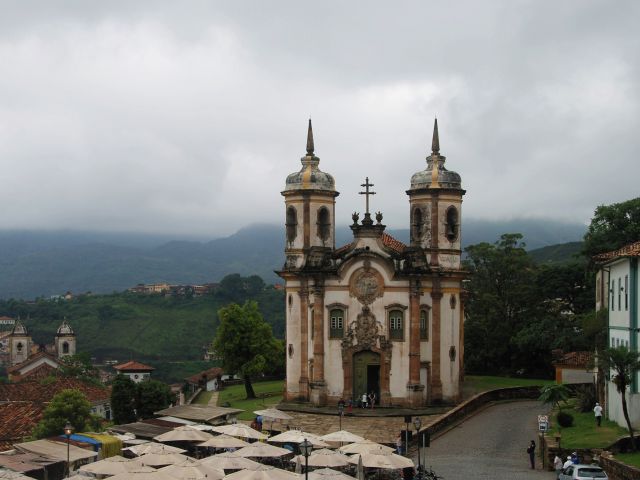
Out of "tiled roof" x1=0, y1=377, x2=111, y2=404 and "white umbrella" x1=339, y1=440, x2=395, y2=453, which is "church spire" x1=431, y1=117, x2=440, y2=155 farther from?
"tiled roof" x1=0, y1=377, x2=111, y2=404

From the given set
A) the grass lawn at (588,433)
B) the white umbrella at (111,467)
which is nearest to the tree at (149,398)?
the grass lawn at (588,433)

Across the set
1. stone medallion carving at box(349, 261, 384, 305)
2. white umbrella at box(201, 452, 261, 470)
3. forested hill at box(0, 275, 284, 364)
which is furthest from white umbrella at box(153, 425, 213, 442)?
forested hill at box(0, 275, 284, 364)

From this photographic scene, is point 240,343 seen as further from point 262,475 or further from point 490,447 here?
point 262,475

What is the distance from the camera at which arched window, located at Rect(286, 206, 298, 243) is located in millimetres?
50969

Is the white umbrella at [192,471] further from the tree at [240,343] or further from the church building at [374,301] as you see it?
the tree at [240,343]

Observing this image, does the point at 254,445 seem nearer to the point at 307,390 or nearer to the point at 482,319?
the point at 307,390

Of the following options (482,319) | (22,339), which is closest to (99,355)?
(22,339)

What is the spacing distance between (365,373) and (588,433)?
15862 mm

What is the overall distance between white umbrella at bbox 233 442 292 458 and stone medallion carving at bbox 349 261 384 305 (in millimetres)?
17816

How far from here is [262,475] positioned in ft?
87.8

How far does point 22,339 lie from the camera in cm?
12538

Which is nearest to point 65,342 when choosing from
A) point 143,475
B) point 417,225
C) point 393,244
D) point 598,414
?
point 393,244

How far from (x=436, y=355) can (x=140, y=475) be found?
2580 cm

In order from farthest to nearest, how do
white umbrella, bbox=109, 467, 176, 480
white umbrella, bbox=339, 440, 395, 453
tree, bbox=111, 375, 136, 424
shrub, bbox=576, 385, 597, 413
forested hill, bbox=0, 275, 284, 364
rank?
forested hill, bbox=0, 275, 284, 364
tree, bbox=111, 375, 136, 424
shrub, bbox=576, 385, 597, 413
white umbrella, bbox=339, 440, 395, 453
white umbrella, bbox=109, 467, 176, 480
